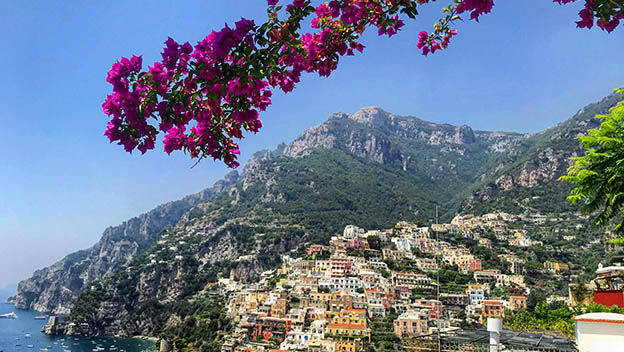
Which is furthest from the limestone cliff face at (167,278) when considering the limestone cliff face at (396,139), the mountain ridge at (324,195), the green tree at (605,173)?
the green tree at (605,173)

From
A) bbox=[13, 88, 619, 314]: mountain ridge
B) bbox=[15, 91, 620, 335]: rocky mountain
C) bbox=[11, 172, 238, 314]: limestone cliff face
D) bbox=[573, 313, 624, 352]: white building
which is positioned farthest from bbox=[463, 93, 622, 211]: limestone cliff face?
bbox=[11, 172, 238, 314]: limestone cliff face

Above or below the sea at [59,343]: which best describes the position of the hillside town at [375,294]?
above

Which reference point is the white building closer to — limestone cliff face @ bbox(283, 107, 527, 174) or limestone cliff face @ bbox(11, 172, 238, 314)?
limestone cliff face @ bbox(11, 172, 238, 314)

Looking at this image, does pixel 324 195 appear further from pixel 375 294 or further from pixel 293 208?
pixel 375 294

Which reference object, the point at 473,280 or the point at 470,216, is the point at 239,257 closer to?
the point at 473,280

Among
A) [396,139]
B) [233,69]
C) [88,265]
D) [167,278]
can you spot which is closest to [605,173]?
[233,69]

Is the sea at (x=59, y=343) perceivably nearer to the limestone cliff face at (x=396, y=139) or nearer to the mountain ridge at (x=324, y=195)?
the mountain ridge at (x=324, y=195)
